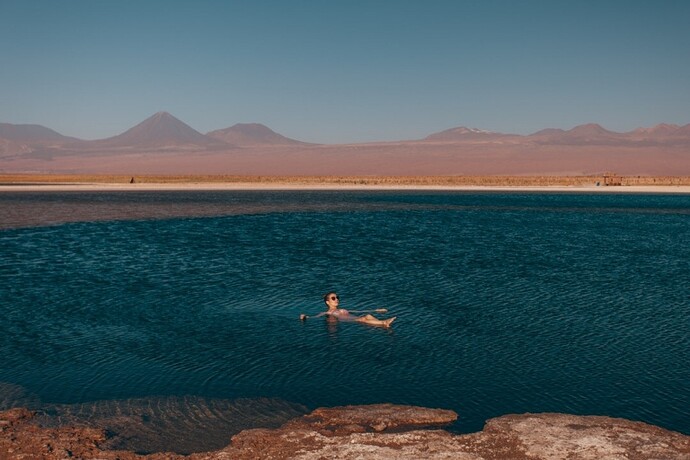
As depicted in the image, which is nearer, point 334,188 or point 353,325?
point 353,325

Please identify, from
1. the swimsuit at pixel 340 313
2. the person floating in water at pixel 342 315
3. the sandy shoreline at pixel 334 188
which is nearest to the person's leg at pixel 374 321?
the person floating in water at pixel 342 315

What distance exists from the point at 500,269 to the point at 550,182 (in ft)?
359

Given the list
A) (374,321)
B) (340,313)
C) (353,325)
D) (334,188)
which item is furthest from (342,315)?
(334,188)

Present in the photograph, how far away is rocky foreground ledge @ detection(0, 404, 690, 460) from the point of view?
1012cm

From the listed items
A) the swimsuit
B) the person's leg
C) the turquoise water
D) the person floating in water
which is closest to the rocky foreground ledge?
the turquoise water

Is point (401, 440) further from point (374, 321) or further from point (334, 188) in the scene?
point (334, 188)

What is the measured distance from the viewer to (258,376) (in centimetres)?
1461

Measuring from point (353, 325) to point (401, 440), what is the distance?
8.58 m

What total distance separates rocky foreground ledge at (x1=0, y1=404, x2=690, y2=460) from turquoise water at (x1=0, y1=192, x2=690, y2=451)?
2.44 feet

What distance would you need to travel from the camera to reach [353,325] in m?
19.2

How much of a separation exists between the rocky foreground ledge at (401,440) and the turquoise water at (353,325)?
74 cm

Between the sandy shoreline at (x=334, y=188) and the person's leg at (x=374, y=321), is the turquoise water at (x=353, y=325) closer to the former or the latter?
the person's leg at (x=374, y=321)

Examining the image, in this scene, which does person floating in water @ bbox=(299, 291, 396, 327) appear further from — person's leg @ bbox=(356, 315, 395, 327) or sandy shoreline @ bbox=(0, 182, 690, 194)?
sandy shoreline @ bbox=(0, 182, 690, 194)

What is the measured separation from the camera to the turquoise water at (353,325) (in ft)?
44.7
